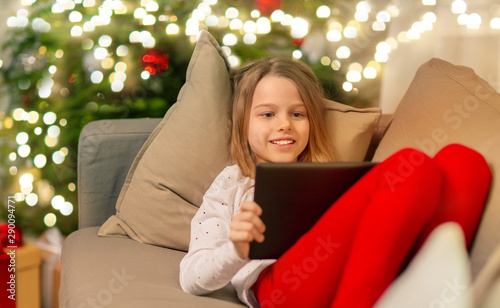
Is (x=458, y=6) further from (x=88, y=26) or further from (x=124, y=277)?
(x=124, y=277)

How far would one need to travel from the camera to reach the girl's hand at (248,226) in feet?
2.67

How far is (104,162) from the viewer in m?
1.35

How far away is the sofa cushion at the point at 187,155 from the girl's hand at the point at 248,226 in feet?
1.30

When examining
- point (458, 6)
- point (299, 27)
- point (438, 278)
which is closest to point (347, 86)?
point (299, 27)

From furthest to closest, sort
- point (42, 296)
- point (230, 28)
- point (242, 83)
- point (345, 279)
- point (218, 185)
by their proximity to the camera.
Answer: point (230, 28)
point (42, 296)
point (242, 83)
point (218, 185)
point (345, 279)

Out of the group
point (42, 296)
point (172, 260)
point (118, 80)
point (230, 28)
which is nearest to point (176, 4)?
point (230, 28)

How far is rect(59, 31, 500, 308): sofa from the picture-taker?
0.79 metres

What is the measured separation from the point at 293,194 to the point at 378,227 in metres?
0.16

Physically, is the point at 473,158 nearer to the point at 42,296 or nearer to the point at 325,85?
the point at 325,85

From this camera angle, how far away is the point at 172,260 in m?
1.14

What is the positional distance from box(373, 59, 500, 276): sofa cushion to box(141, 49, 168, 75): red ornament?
1026 mm

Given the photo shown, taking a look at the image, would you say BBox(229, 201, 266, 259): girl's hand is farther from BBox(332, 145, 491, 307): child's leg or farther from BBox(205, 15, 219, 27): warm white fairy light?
BBox(205, 15, 219, 27): warm white fairy light

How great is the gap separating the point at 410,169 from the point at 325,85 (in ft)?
3.78

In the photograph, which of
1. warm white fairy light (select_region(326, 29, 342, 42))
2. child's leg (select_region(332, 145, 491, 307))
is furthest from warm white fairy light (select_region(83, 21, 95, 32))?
child's leg (select_region(332, 145, 491, 307))
